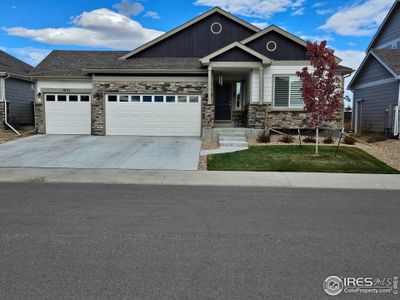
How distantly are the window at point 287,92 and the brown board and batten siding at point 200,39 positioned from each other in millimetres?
4347

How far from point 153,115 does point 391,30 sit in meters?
18.7

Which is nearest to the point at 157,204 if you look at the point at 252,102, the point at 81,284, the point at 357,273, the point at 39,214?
the point at 39,214

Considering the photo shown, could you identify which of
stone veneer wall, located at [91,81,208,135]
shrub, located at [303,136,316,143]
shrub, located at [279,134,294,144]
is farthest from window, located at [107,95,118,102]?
shrub, located at [303,136,316,143]

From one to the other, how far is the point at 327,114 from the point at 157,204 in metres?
8.61

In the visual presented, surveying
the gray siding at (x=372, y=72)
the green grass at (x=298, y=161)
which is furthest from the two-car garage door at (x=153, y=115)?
the gray siding at (x=372, y=72)

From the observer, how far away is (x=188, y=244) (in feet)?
15.6

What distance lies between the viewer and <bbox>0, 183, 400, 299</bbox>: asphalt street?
3.58 m

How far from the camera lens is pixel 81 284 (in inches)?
141

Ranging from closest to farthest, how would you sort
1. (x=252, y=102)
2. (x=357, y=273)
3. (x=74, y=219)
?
(x=357, y=273) < (x=74, y=219) < (x=252, y=102)

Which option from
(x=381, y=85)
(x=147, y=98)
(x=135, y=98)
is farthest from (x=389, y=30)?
(x=135, y=98)

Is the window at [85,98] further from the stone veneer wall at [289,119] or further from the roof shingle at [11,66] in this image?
the stone veneer wall at [289,119]

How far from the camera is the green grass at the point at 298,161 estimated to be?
1128 centimetres

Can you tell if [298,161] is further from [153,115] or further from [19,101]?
[19,101]

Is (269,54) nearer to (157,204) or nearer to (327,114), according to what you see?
(327,114)
